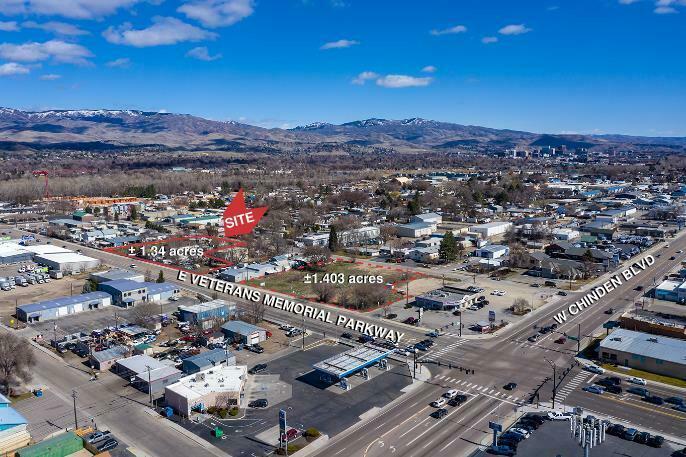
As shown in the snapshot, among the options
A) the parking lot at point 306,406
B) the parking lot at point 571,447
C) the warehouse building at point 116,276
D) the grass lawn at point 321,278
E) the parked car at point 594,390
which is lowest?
the parking lot at point 306,406

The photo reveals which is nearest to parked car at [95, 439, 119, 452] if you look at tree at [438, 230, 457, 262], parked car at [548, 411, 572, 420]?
parked car at [548, 411, 572, 420]

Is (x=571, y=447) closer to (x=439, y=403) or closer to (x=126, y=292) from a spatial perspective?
(x=439, y=403)

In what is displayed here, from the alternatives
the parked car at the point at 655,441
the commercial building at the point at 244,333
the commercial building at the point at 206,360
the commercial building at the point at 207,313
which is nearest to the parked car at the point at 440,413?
the parked car at the point at 655,441

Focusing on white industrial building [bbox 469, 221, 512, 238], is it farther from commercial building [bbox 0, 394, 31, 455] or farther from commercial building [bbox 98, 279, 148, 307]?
commercial building [bbox 0, 394, 31, 455]

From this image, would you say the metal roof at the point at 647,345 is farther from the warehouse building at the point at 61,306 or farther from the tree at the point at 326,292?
the warehouse building at the point at 61,306

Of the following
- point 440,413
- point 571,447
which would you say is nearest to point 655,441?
point 571,447

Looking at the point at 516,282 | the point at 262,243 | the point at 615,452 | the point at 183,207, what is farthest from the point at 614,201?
the point at 615,452
